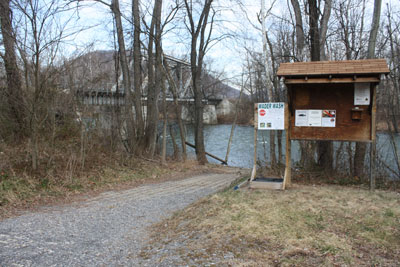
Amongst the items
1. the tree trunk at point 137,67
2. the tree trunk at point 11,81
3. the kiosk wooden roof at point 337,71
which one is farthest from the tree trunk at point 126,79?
the kiosk wooden roof at point 337,71

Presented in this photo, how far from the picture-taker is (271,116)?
7.37 metres

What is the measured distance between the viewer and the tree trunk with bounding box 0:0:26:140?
26.9ft

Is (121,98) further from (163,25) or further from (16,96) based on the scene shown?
(16,96)

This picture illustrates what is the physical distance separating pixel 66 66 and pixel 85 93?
2632 millimetres

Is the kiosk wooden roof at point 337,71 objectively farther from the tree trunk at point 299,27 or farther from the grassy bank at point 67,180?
the grassy bank at point 67,180

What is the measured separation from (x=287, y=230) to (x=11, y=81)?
342 inches

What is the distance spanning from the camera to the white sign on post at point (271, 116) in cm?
728

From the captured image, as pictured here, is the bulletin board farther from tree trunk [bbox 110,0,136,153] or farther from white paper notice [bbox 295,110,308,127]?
tree trunk [bbox 110,0,136,153]

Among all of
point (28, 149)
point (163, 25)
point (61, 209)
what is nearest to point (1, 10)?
point (28, 149)

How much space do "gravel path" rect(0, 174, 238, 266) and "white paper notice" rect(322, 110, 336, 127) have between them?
316 centimetres

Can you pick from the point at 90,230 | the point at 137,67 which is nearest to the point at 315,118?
the point at 90,230

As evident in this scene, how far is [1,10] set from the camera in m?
8.50

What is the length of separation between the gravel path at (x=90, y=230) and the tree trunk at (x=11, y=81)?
3753mm

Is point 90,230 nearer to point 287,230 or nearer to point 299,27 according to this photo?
point 287,230
